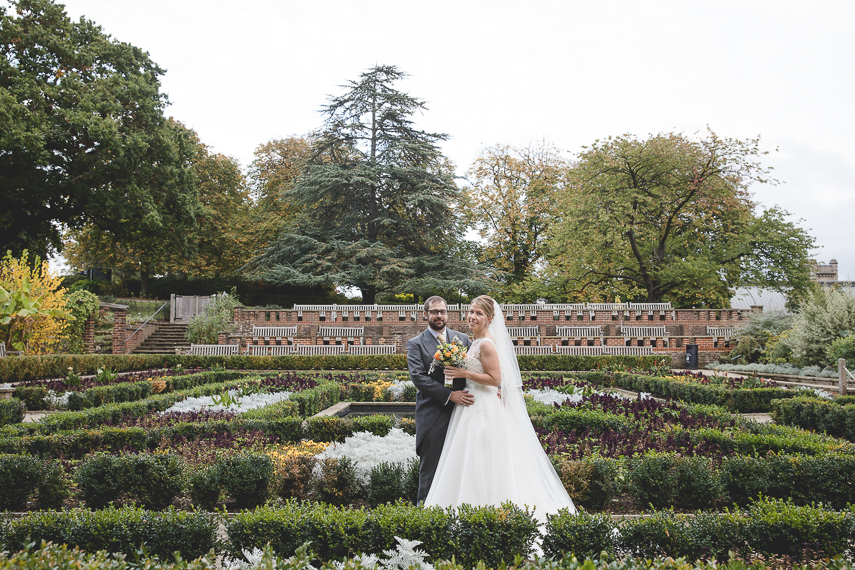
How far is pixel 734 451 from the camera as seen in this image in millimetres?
5836

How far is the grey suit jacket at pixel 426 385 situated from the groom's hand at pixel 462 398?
75mm

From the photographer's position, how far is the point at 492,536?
10.7 feet

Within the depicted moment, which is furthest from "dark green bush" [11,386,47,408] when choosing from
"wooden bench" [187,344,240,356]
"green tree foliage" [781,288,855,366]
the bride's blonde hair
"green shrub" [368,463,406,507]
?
"green tree foliage" [781,288,855,366]

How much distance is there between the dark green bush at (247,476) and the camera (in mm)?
4699

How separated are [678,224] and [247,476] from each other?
76.9 ft

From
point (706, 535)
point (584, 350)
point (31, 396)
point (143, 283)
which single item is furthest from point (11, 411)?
point (143, 283)

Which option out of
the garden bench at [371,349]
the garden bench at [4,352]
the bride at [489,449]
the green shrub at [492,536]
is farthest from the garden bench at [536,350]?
A: the green shrub at [492,536]

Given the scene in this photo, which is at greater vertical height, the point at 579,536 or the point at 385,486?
the point at 579,536

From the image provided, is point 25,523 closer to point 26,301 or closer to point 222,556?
point 222,556

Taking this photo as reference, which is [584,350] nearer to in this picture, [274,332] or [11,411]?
[274,332]

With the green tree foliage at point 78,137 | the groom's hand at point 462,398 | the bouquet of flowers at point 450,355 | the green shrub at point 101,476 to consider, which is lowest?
the green shrub at point 101,476

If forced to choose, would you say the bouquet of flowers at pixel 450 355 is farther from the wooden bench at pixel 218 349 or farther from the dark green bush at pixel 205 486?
the wooden bench at pixel 218 349

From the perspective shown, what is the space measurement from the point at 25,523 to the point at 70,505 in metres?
1.94

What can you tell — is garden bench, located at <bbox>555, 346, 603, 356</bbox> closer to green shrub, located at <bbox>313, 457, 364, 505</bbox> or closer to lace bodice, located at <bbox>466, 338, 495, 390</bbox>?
green shrub, located at <bbox>313, 457, 364, 505</bbox>
